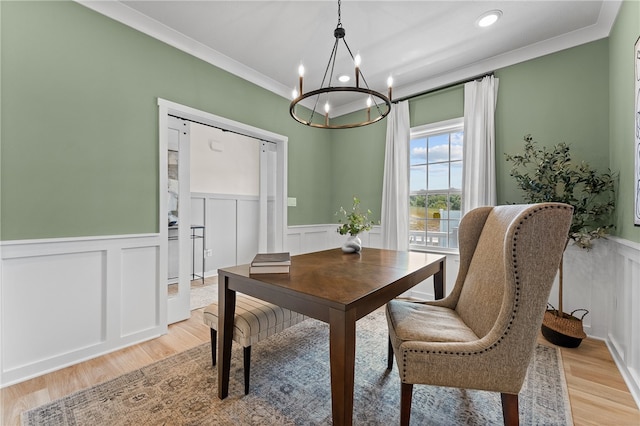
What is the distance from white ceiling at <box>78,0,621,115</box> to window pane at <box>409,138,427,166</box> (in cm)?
75

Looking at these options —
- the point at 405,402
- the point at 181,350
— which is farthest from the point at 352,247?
the point at 181,350

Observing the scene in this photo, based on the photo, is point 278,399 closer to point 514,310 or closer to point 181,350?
point 181,350

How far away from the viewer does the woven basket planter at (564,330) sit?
7.06ft

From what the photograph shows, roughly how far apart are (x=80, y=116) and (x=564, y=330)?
411cm

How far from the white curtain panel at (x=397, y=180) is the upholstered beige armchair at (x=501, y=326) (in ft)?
6.87

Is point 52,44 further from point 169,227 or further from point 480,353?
point 480,353

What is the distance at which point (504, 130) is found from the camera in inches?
112

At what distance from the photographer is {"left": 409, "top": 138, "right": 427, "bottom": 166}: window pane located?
3504 mm

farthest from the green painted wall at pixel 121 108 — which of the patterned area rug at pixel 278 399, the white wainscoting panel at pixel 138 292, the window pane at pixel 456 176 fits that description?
the patterned area rug at pixel 278 399

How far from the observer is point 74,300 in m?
2.00

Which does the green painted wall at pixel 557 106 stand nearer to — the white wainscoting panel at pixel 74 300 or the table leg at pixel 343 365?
the table leg at pixel 343 365

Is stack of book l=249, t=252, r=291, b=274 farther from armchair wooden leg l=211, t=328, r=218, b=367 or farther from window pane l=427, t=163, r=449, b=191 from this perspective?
window pane l=427, t=163, r=449, b=191

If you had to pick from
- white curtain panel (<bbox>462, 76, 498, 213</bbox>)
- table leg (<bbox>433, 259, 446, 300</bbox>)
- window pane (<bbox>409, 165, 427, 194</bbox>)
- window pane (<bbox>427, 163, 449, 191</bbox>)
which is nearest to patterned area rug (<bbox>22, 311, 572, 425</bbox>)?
table leg (<bbox>433, 259, 446, 300</bbox>)

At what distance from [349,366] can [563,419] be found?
1.34 metres
